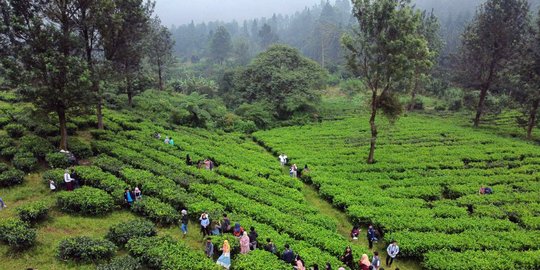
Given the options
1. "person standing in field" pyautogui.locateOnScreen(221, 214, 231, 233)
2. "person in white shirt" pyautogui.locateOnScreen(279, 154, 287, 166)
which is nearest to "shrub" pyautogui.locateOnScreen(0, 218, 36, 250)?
"person standing in field" pyautogui.locateOnScreen(221, 214, 231, 233)

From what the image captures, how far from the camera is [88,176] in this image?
2116 cm

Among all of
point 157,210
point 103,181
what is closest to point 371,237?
point 157,210

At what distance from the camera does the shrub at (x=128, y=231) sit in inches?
651

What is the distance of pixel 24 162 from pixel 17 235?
27.6ft

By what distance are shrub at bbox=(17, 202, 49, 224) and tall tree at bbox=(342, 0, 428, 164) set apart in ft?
69.4

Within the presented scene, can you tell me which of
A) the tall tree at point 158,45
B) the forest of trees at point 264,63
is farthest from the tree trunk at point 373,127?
the tall tree at point 158,45

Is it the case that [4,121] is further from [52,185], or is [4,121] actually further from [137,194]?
[137,194]

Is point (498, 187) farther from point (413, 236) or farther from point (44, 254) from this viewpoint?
point (44, 254)

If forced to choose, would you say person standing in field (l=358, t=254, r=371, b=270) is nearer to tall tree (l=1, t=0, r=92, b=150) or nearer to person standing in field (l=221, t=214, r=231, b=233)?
person standing in field (l=221, t=214, r=231, b=233)

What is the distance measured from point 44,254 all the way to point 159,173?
9.15 m

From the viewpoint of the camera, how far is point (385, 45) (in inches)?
1006

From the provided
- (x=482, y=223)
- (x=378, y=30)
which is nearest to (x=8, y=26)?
(x=378, y=30)

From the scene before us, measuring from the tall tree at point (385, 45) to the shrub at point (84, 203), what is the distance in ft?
61.8

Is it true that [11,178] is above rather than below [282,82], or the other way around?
below
